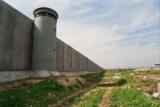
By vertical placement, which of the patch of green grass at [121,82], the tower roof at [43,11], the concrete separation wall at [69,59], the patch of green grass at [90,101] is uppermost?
the tower roof at [43,11]

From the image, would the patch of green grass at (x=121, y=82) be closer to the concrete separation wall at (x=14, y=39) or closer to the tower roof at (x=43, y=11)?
the concrete separation wall at (x=14, y=39)

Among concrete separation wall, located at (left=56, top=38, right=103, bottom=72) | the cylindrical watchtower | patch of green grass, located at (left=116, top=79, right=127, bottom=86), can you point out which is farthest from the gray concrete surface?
patch of green grass, located at (left=116, top=79, right=127, bottom=86)

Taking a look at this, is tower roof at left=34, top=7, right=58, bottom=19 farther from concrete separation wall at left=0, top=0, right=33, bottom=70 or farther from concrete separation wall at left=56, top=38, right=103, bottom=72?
concrete separation wall at left=56, top=38, right=103, bottom=72

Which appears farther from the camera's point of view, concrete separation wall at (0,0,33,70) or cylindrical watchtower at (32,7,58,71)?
cylindrical watchtower at (32,7,58,71)

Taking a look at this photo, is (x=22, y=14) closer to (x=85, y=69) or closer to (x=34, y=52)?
(x=34, y=52)

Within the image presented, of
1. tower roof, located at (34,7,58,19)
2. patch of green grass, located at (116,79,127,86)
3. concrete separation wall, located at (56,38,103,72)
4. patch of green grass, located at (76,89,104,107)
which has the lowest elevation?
patch of green grass, located at (76,89,104,107)

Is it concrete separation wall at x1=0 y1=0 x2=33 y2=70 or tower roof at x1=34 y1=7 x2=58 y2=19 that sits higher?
tower roof at x1=34 y1=7 x2=58 y2=19

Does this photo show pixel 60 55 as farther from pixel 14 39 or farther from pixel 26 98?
pixel 26 98

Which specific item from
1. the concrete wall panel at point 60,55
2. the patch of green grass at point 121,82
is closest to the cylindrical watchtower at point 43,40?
the concrete wall panel at point 60,55

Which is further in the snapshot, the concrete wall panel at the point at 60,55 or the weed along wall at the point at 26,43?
the concrete wall panel at the point at 60,55

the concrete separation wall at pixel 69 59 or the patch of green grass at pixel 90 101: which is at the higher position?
the concrete separation wall at pixel 69 59

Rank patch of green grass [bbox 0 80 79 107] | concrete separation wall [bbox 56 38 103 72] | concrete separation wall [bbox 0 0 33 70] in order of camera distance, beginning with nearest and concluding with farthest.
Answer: patch of green grass [bbox 0 80 79 107] < concrete separation wall [bbox 0 0 33 70] < concrete separation wall [bbox 56 38 103 72]

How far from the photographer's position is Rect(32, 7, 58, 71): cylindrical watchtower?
22359 mm

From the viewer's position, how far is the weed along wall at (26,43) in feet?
55.1
